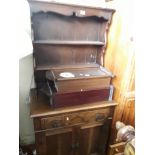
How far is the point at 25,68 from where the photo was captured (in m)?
1.59

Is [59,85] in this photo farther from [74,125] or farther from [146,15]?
[146,15]

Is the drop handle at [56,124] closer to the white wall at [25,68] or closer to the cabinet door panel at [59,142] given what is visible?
the cabinet door panel at [59,142]

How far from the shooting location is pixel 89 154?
1.60 m

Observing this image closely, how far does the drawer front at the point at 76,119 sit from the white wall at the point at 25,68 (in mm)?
554

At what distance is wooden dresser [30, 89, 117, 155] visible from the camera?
126 cm

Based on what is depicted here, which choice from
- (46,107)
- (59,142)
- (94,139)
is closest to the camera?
(46,107)

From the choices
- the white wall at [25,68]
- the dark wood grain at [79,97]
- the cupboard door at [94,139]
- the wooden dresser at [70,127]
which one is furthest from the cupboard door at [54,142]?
the white wall at [25,68]

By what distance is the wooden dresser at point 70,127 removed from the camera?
1257mm

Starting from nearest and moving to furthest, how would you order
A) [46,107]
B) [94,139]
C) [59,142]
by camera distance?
[46,107]
[59,142]
[94,139]

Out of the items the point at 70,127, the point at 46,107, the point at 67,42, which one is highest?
the point at 67,42

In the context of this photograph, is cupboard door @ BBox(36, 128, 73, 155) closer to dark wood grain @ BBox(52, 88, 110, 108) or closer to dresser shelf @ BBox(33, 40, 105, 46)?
dark wood grain @ BBox(52, 88, 110, 108)

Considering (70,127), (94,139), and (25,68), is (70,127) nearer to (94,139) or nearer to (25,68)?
(94,139)

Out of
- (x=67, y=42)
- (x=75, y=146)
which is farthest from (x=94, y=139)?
(x=67, y=42)

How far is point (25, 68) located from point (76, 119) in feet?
2.47
